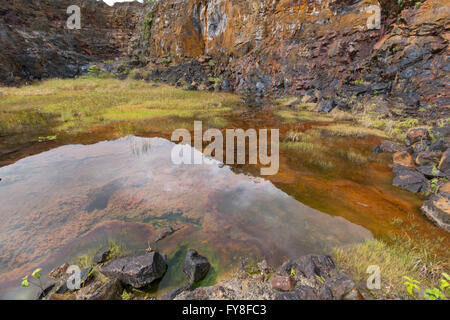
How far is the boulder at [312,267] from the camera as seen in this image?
244 centimetres

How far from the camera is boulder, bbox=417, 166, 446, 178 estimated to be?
4.67m

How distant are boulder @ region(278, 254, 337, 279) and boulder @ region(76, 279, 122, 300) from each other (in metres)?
1.96

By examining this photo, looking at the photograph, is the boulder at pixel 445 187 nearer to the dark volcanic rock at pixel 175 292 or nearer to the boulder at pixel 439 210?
the boulder at pixel 439 210

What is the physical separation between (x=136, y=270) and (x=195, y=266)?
69 cm

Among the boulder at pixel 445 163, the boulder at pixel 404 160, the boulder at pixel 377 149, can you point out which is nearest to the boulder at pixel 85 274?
the boulder at pixel 445 163

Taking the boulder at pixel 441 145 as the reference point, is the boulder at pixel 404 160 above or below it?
below

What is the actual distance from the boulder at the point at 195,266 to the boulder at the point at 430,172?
5.63 meters

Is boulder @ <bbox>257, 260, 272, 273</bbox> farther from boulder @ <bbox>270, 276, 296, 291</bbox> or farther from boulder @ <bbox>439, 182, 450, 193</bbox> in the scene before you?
boulder @ <bbox>439, 182, 450, 193</bbox>

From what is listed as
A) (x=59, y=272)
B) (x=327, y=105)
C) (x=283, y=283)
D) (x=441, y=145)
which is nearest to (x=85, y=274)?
(x=59, y=272)

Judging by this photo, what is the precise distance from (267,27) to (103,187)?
22.0 m

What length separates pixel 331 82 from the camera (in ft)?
50.8

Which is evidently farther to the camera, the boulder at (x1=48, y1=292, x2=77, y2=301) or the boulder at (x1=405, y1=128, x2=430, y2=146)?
the boulder at (x1=405, y1=128, x2=430, y2=146)

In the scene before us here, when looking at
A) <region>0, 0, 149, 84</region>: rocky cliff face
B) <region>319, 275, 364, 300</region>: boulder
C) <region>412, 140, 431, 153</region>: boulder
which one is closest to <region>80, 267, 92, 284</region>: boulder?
<region>319, 275, 364, 300</region>: boulder
